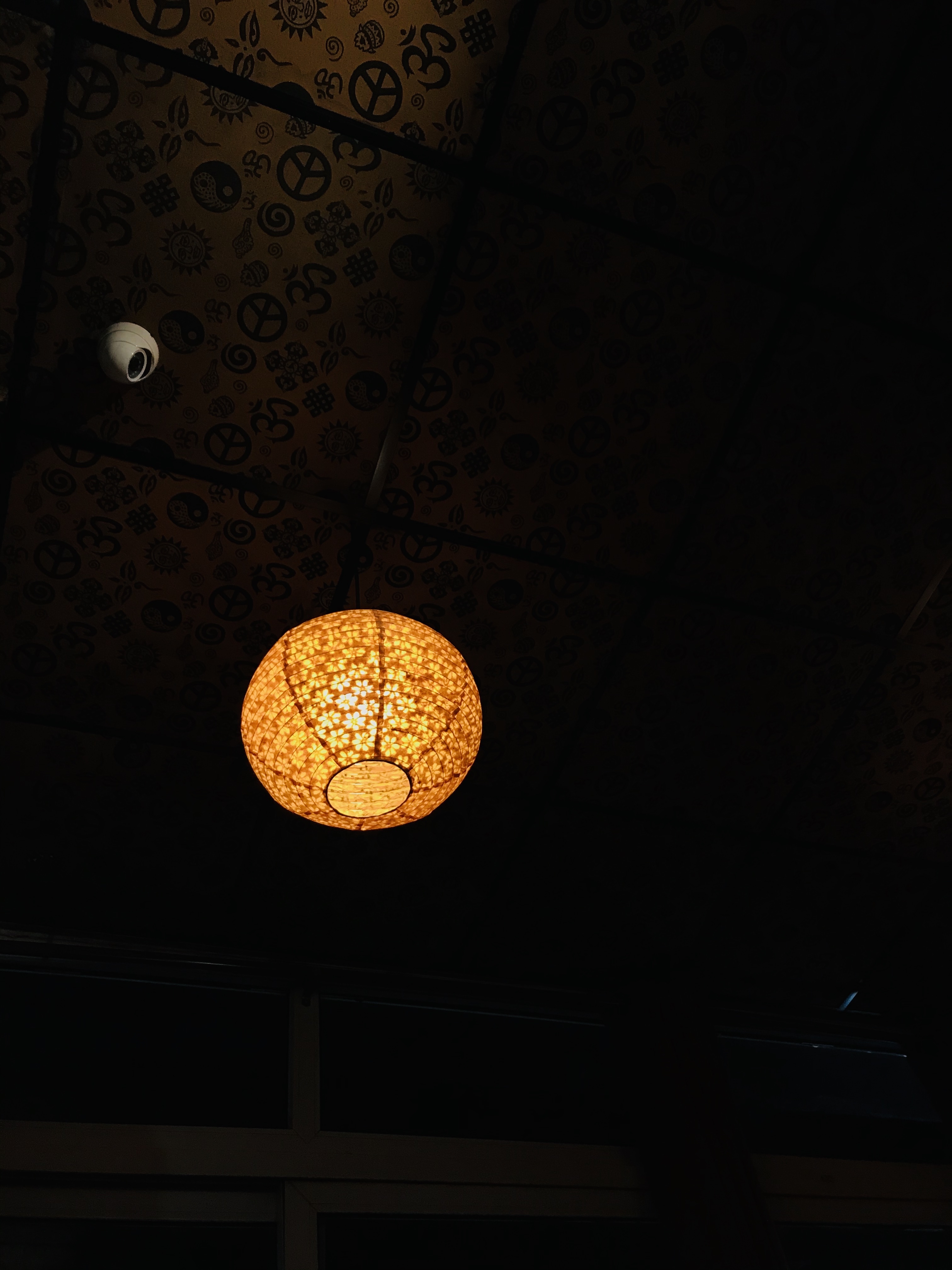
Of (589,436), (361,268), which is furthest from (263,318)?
(589,436)

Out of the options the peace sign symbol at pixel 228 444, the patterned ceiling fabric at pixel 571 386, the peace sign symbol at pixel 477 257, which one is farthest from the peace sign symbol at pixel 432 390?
the peace sign symbol at pixel 228 444

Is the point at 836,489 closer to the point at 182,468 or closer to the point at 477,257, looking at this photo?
the point at 477,257

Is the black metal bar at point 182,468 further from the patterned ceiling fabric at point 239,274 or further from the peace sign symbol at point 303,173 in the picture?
the peace sign symbol at point 303,173

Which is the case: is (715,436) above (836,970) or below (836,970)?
above

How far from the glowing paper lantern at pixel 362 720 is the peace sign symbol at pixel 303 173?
107 centimetres

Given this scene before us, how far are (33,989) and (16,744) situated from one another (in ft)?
3.40

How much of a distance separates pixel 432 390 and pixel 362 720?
1043 mm

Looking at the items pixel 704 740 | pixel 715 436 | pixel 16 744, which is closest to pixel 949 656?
pixel 704 740

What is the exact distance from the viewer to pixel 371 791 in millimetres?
2275

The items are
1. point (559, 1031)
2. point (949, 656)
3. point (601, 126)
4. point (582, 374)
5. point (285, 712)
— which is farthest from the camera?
point (559, 1031)

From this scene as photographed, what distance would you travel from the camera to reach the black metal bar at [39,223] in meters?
2.09

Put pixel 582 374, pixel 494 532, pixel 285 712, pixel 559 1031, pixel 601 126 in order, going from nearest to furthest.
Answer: pixel 285 712 → pixel 601 126 → pixel 582 374 → pixel 494 532 → pixel 559 1031

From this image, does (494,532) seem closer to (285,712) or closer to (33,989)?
(285,712)

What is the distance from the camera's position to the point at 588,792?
350cm
